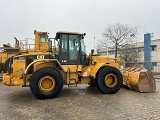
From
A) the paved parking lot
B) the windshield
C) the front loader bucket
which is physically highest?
the windshield

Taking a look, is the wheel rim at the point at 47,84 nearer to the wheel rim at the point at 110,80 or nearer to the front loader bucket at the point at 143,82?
the wheel rim at the point at 110,80

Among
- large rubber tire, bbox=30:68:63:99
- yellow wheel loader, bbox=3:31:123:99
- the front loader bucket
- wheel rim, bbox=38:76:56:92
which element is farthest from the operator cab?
the front loader bucket

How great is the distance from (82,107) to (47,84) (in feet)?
7.56

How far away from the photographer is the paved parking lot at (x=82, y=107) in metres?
6.31

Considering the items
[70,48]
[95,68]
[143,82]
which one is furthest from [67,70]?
[143,82]

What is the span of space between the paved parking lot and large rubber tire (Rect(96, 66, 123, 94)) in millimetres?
409

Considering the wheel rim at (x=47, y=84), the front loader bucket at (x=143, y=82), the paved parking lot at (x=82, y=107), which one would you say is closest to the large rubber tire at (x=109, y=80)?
the paved parking lot at (x=82, y=107)

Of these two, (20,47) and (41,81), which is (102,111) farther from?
(20,47)

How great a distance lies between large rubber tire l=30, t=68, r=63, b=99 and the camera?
350 inches

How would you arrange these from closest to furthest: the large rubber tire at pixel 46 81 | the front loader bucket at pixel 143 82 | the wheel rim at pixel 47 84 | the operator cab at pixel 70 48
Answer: the large rubber tire at pixel 46 81
the wheel rim at pixel 47 84
the operator cab at pixel 70 48
the front loader bucket at pixel 143 82

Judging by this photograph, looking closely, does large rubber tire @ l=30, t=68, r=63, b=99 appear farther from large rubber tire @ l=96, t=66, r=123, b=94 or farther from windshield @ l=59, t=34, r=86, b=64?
large rubber tire @ l=96, t=66, r=123, b=94

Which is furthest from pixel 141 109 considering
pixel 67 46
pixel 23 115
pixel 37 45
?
pixel 37 45

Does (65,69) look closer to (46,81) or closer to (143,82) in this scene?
(46,81)

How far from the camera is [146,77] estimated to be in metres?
Answer: 10.4
